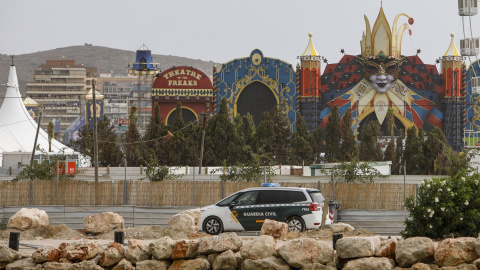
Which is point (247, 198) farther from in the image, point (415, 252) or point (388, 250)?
point (415, 252)

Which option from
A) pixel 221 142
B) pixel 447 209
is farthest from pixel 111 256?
pixel 221 142

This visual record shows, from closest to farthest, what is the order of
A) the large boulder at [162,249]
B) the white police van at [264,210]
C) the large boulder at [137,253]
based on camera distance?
the large boulder at [162,249], the large boulder at [137,253], the white police van at [264,210]

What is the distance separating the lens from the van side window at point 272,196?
2667cm

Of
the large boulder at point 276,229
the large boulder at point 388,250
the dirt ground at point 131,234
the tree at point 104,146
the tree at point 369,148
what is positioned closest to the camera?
the large boulder at point 388,250

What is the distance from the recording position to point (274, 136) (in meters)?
64.0

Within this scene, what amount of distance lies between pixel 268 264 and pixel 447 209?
201 inches

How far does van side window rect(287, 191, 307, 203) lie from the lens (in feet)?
87.0

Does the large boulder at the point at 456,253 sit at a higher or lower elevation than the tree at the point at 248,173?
lower

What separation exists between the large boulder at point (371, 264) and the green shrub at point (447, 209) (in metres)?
2.17

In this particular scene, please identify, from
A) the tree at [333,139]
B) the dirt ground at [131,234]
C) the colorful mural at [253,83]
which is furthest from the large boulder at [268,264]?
the colorful mural at [253,83]

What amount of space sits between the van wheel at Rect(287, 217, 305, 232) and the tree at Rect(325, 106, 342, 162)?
1495 inches

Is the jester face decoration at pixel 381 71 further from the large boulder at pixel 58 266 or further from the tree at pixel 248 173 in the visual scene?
the large boulder at pixel 58 266

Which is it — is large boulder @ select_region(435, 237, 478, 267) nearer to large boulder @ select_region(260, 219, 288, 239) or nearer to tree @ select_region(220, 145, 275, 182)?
large boulder @ select_region(260, 219, 288, 239)

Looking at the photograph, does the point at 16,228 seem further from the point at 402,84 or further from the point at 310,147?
the point at 402,84
